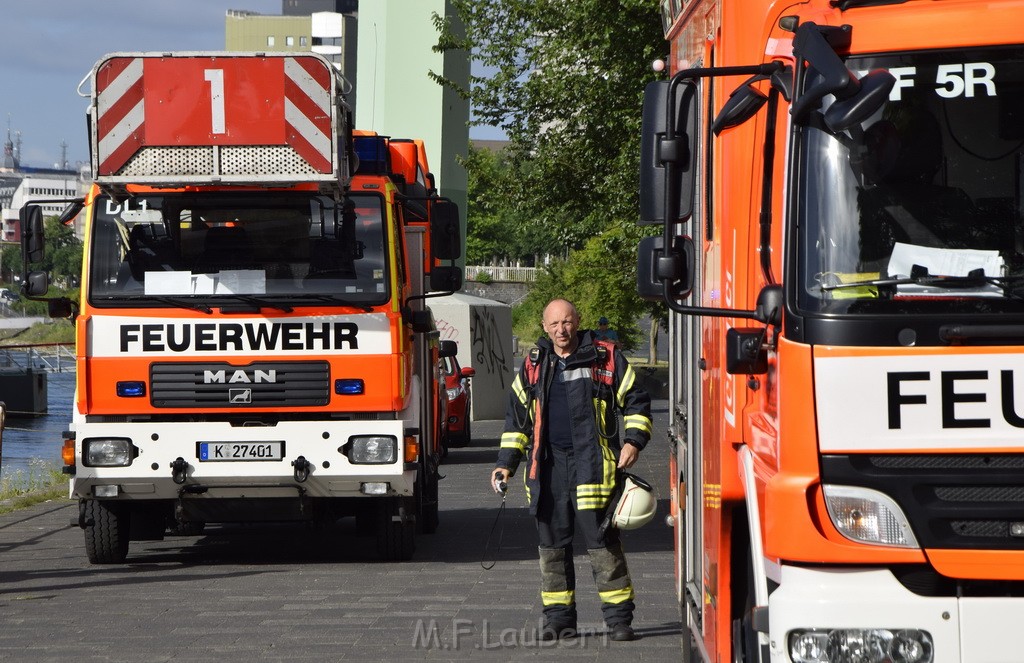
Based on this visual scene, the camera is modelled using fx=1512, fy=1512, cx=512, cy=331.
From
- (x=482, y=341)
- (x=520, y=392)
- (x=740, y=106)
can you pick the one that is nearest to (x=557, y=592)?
(x=520, y=392)

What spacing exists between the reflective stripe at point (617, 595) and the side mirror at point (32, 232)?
4.76m

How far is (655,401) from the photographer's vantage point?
3516 centimetres

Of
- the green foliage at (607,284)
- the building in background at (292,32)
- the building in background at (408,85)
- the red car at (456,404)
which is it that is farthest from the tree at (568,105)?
the building in background at (292,32)

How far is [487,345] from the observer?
2983cm

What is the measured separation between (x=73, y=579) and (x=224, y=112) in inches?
139

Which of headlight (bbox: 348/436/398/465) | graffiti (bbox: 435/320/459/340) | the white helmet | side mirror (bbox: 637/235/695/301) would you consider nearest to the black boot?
the white helmet

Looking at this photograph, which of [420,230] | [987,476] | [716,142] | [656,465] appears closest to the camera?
[987,476]

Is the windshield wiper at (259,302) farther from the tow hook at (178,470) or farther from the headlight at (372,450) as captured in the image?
the tow hook at (178,470)

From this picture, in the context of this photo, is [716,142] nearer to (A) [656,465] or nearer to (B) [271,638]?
(B) [271,638]

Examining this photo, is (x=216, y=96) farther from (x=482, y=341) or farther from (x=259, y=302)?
(x=482, y=341)

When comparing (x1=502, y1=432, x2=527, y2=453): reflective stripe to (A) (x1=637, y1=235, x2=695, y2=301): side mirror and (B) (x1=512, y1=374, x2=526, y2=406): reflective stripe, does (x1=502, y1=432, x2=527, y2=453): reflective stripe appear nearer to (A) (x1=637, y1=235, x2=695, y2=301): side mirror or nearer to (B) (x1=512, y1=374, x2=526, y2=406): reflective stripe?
(B) (x1=512, y1=374, x2=526, y2=406): reflective stripe

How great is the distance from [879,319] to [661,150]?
911 millimetres

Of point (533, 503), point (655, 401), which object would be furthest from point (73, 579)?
point (655, 401)

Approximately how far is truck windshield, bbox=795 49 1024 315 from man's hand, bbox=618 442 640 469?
3.51m
